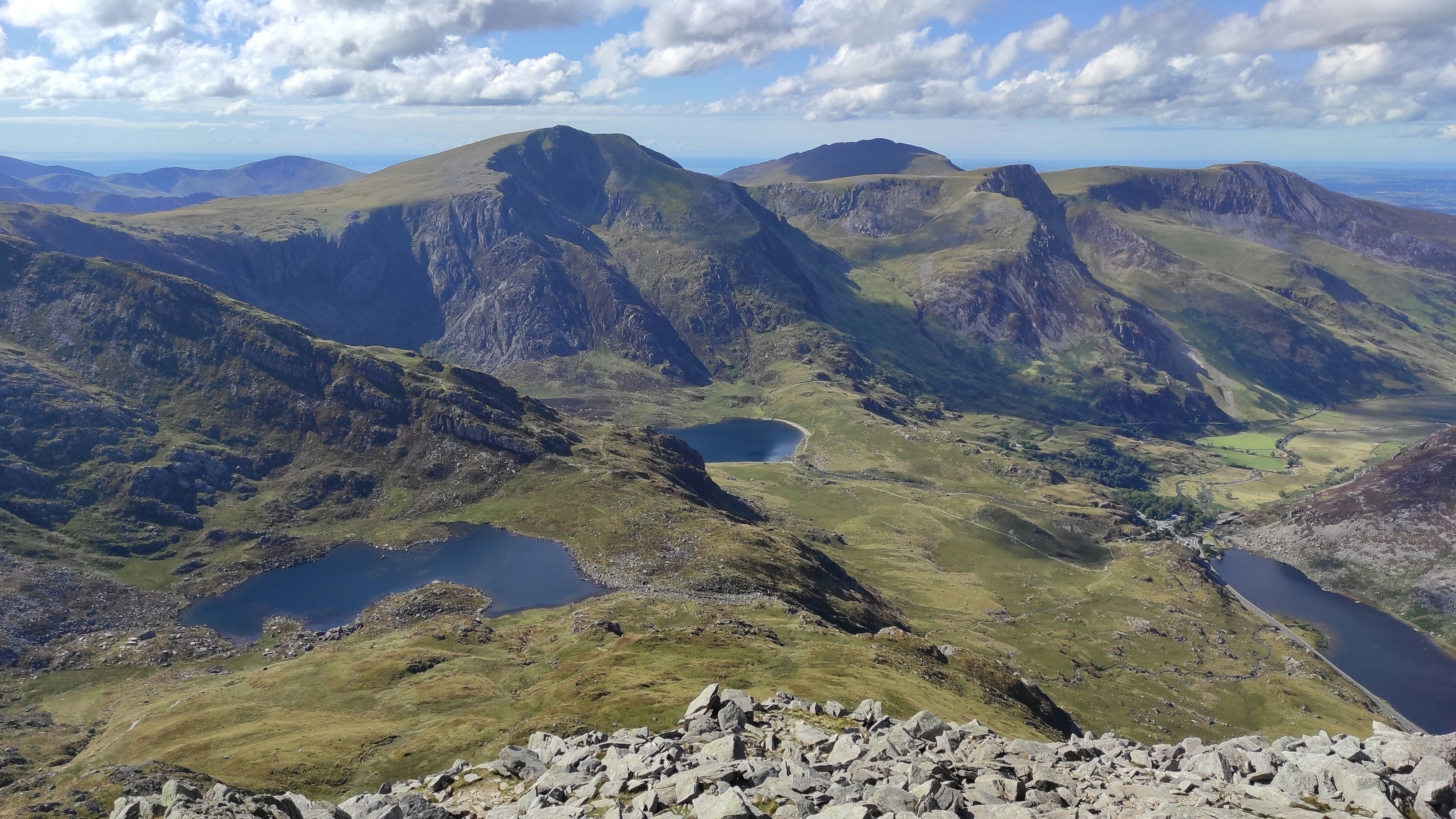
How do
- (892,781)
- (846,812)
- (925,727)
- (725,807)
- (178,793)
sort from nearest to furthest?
(846,812)
(725,807)
(178,793)
(892,781)
(925,727)

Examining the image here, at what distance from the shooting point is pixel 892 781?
48125 millimetres

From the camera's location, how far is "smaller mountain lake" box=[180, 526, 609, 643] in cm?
17275

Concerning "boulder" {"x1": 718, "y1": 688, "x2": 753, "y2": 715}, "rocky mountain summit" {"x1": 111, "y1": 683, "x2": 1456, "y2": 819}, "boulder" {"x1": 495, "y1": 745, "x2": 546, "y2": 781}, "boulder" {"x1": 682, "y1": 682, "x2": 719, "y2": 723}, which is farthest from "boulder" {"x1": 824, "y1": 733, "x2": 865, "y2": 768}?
"boulder" {"x1": 495, "y1": 745, "x2": 546, "y2": 781}

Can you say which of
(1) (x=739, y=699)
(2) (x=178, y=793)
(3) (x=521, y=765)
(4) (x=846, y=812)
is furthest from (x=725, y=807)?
(2) (x=178, y=793)

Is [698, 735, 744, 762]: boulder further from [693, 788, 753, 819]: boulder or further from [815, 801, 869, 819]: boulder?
[815, 801, 869, 819]: boulder

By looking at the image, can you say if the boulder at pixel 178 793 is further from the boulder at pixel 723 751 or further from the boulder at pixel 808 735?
the boulder at pixel 808 735

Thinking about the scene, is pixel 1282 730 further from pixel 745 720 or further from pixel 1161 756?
pixel 745 720

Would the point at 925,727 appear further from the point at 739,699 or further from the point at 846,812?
the point at 846,812

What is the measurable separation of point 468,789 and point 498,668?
6968 cm

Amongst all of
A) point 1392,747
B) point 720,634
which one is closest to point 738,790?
point 1392,747

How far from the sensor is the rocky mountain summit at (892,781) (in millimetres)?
43625

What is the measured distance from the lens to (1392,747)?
52.4m

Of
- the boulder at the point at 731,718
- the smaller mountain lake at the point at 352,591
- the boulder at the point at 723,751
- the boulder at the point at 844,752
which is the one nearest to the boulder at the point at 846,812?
the boulder at the point at 723,751

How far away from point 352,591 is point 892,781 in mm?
169696
